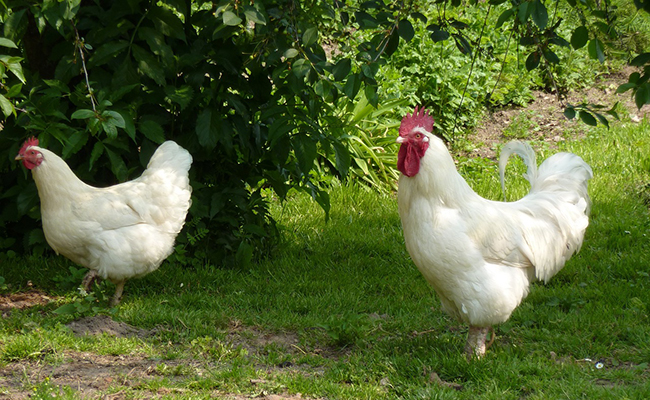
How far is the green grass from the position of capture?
4.38 meters

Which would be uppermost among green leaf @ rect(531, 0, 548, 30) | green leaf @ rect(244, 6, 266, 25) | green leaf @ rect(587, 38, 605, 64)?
green leaf @ rect(531, 0, 548, 30)

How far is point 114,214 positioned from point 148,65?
4.01 feet

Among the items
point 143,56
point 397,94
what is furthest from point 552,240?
point 397,94

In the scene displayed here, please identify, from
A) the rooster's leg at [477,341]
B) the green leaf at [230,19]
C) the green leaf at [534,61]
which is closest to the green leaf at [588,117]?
the green leaf at [534,61]

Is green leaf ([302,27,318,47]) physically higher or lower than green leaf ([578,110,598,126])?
higher

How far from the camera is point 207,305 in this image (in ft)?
19.2

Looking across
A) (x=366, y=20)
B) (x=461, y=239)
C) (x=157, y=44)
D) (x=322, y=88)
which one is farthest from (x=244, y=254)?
(x=366, y=20)

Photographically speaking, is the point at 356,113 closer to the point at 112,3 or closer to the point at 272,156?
the point at 272,156

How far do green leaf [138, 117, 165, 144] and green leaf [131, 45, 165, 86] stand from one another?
347mm

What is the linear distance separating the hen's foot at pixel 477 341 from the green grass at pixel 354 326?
3.7 inches

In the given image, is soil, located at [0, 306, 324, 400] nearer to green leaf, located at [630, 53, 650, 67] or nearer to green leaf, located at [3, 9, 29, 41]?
green leaf, located at [3, 9, 29, 41]

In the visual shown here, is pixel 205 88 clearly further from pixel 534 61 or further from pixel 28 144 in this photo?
pixel 534 61

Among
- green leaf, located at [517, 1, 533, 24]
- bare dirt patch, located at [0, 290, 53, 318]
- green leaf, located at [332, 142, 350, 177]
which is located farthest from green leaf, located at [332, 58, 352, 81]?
A: bare dirt patch, located at [0, 290, 53, 318]

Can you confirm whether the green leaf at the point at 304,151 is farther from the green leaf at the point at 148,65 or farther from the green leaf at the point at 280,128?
the green leaf at the point at 148,65
